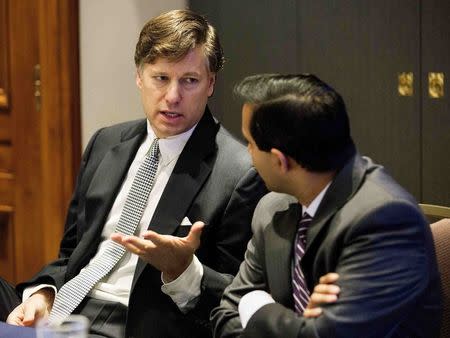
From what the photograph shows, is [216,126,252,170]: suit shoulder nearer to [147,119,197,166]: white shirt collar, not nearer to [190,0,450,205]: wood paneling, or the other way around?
[147,119,197,166]: white shirt collar

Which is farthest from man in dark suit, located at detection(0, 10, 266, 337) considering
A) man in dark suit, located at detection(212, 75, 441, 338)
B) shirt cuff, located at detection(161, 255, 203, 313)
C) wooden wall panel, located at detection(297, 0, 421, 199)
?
wooden wall panel, located at detection(297, 0, 421, 199)

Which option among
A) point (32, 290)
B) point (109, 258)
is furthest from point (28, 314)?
point (109, 258)

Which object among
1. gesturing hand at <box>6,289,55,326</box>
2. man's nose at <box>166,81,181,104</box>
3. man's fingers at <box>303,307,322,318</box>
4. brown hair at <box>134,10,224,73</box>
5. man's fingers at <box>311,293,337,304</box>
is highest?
brown hair at <box>134,10,224,73</box>

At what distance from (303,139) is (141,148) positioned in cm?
98

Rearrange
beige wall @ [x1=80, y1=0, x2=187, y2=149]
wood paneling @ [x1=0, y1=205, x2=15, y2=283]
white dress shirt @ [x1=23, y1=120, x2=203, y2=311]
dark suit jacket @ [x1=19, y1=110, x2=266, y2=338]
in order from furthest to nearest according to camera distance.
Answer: wood paneling @ [x1=0, y1=205, x2=15, y2=283], beige wall @ [x1=80, y1=0, x2=187, y2=149], white dress shirt @ [x1=23, y1=120, x2=203, y2=311], dark suit jacket @ [x1=19, y1=110, x2=266, y2=338]

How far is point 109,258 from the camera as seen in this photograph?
2.68 metres

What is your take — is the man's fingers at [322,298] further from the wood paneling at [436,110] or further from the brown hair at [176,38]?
the wood paneling at [436,110]

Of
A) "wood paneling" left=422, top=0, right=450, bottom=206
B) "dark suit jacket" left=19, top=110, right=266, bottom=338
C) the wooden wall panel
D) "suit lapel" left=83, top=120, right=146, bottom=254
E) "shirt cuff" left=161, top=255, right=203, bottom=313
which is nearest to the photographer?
"shirt cuff" left=161, top=255, right=203, bottom=313

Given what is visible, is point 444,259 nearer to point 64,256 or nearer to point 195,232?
point 195,232

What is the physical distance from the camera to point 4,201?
14.1ft

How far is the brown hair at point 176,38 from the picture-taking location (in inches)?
105

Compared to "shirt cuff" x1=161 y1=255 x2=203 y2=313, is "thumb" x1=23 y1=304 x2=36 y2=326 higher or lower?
lower

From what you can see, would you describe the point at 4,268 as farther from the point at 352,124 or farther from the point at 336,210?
the point at 336,210

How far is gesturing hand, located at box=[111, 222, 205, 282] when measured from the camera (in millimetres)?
2238
